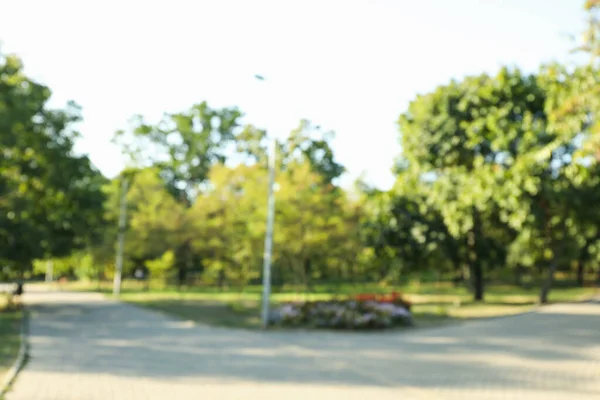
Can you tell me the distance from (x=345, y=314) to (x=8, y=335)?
28.0ft

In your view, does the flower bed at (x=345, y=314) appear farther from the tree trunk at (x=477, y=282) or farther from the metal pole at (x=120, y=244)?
the metal pole at (x=120, y=244)

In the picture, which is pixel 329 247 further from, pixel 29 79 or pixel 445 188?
pixel 29 79

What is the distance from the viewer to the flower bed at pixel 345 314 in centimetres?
1731

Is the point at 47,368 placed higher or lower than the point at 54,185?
lower

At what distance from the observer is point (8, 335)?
15016 millimetres

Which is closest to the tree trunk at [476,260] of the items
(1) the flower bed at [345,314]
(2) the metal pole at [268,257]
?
(1) the flower bed at [345,314]

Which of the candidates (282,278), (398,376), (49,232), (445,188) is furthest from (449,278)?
(398,376)

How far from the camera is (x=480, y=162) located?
24016mm

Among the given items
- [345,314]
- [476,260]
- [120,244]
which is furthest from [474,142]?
[120,244]

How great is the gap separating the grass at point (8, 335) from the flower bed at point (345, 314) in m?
7.06

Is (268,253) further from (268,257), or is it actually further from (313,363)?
(313,363)

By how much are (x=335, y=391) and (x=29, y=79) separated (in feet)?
67.6

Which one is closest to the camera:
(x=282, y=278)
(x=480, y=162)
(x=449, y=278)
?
(x=480, y=162)

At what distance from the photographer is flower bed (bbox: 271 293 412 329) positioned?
56.8 ft
